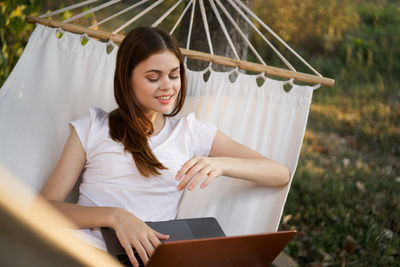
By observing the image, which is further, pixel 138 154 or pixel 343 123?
pixel 343 123

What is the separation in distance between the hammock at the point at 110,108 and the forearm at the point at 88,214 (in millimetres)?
317

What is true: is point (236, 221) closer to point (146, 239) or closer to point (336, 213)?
point (146, 239)

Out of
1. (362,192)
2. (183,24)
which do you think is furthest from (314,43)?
(183,24)

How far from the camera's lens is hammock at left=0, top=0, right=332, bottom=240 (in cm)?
155

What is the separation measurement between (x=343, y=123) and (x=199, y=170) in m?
3.24

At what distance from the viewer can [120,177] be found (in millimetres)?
1417

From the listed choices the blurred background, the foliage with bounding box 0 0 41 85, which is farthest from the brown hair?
the foliage with bounding box 0 0 41 85

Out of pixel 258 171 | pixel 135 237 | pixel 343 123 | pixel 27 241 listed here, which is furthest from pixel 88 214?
pixel 343 123

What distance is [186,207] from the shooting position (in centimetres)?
160

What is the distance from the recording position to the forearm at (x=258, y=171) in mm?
1400

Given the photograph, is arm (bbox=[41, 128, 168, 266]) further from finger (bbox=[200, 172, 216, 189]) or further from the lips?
the lips

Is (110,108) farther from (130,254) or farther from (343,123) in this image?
(343,123)

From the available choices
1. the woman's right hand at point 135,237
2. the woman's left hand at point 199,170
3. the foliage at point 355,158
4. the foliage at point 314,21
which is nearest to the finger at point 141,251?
the woman's right hand at point 135,237

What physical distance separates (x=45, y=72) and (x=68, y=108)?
0.20 m
